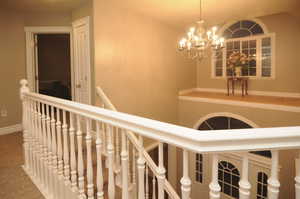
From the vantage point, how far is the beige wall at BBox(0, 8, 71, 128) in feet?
14.4

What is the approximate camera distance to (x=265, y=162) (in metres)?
4.94

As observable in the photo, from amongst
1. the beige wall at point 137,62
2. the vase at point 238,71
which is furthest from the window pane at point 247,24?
the beige wall at point 137,62

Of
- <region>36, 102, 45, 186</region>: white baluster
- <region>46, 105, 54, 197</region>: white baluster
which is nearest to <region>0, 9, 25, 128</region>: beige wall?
<region>36, 102, 45, 186</region>: white baluster

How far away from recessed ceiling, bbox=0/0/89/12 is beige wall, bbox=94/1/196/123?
0.68 metres

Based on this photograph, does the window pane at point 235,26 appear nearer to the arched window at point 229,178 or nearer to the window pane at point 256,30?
the window pane at point 256,30

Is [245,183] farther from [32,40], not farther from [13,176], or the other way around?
[32,40]

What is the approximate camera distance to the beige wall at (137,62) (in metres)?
3.72

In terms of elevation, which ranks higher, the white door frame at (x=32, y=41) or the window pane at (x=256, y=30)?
the window pane at (x=256, y=30)

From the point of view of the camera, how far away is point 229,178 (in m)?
5.60

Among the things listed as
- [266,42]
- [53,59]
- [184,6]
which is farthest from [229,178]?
[53,59]

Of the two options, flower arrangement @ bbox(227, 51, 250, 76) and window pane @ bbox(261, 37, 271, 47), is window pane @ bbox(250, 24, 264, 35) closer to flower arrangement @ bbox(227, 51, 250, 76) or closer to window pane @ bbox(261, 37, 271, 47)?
window pane @ bbox(261, 37, 271, 47)

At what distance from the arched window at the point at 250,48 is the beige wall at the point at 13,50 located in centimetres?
406

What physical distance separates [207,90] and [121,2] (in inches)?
146

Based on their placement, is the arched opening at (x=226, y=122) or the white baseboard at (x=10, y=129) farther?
the arched opening at (x=226, y=122)
